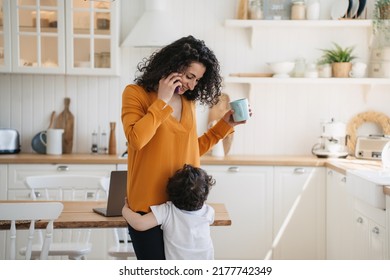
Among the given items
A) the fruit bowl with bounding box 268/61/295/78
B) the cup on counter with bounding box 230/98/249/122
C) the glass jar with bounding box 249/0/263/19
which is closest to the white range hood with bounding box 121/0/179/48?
the glass jar with bounding box 249/0/263/19

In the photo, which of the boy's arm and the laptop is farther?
the laptop

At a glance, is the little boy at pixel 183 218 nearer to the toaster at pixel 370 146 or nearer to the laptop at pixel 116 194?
the laptop at pixel 116 194

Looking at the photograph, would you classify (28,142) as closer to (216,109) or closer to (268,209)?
(216,109)

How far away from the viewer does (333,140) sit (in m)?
3.51

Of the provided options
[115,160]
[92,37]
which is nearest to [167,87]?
[115,160]

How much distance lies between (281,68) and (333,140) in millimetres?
512

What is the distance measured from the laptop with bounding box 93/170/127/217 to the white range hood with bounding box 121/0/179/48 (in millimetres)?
1553

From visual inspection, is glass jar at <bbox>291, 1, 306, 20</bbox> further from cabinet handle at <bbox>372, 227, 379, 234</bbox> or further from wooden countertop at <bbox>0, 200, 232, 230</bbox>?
wooden countertop at <bbox>0, 200, 232, 230</bbox>

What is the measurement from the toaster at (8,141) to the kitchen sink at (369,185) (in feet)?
6.33

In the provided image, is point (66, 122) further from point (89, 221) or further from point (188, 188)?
point (188, 188)

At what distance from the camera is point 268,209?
11.1 ft

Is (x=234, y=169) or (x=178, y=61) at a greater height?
(x=178, y=61)

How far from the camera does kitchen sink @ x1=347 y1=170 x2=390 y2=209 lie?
235 centimetres

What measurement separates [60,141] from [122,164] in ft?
1.58
